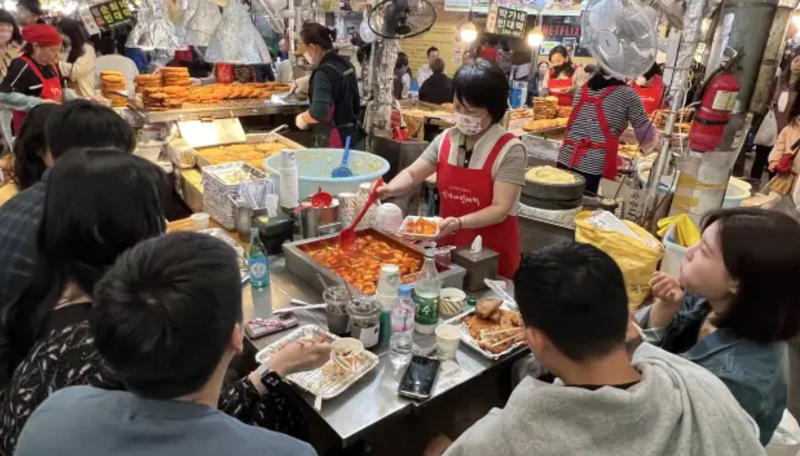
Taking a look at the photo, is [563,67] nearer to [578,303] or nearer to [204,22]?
[204,22]

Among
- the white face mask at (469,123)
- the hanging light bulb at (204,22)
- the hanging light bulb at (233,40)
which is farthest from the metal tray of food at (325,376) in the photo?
the hanging light bulb at (204,22)

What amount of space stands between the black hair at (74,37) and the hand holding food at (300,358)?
5012mm

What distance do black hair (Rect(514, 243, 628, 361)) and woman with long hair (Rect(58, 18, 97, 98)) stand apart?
534cm

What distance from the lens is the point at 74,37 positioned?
5.15m

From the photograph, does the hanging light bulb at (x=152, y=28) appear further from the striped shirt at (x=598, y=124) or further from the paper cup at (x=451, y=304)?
the paper cup at (x=451, y=304)

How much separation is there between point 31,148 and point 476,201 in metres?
2.09

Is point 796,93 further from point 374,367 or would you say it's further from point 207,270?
point 207,270

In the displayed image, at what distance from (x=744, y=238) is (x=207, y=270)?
4.67 ft

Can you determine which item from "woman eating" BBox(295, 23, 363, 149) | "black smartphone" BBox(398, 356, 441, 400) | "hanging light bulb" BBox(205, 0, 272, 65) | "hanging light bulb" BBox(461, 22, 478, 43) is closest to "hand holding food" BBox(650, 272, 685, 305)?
"black smartphone" BBox(398, 356, 441, 400)

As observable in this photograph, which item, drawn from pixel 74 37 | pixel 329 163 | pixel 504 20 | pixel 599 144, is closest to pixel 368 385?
pixel 329 163

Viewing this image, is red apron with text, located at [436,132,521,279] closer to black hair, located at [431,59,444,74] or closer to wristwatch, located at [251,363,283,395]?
wristwatch, located at [251,363,283,395]

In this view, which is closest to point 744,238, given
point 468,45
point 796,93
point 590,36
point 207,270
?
point 207,270

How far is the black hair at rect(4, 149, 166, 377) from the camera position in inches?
53.7

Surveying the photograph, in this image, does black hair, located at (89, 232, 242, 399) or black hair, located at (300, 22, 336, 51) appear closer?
black hair, located at (89, 232, 242, 399)
